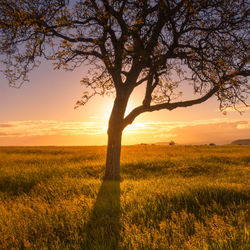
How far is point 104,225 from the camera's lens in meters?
6.35

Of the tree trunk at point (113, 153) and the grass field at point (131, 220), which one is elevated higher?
the tree trunk at point (113, 153)

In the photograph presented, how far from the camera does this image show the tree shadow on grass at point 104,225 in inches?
206

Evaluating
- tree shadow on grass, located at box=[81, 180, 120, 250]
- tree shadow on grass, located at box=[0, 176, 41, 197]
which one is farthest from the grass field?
tree shadow on grass, located at box=[0, 176, 41, 197]

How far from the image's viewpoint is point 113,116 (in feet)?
44.6

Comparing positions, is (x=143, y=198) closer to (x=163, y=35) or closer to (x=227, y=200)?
(x=227, y=200)

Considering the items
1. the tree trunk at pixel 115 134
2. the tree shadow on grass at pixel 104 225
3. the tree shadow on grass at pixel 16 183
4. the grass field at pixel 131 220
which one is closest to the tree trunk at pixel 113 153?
the tree trunk at pixel 115 134

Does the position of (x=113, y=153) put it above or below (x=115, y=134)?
below

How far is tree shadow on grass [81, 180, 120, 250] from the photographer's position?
5242mm

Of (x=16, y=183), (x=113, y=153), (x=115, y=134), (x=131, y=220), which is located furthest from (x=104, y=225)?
(x=16, y=183)

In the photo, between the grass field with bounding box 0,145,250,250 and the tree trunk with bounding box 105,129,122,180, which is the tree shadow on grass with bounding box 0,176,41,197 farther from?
the tree trunk with bounding box 105,129,122,180

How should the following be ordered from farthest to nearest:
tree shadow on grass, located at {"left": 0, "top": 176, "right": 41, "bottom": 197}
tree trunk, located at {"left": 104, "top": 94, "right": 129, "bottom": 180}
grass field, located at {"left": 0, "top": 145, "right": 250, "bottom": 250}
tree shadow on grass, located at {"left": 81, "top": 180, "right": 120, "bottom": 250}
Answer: tree trunk, located at {"left": 104, "top": 94, "right": 129, "bottom": 180}, tree shadow on grass, located at {"left": 0, "top": 176, "right": 41, "bottom": 197}, tree shadow on grass, located at {"left": 81, "top": 180, "right": 120, "bottom": 250}, grass field, located at {"left": 0, "top": 145, "right": 250, "bottom": 250}

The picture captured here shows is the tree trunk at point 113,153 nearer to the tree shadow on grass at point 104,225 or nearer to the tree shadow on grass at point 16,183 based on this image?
the tree shadow on grass at point 16,183

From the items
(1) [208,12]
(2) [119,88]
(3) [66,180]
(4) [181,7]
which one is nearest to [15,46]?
(2) [119,88]

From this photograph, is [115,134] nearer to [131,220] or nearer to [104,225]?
[104,225]
